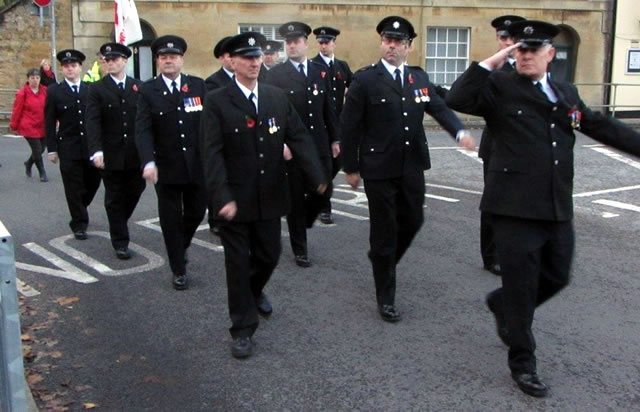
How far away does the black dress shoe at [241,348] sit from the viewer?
4930 mm

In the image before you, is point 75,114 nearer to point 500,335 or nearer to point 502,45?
point 502,45

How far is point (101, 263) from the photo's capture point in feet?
24.0

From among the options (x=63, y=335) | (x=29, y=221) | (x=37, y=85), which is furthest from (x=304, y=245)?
(x=37, y=85)

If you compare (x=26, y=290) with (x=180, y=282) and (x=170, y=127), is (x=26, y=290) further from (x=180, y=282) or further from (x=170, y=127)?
(x=170, y=127)

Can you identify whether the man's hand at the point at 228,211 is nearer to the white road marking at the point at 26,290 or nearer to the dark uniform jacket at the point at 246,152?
the dark uniform jacket at the point at 246,152

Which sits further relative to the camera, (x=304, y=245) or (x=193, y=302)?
(x=304, y=245)

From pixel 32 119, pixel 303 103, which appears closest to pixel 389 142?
pixel 303 103

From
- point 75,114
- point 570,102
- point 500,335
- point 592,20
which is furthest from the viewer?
point 592,20

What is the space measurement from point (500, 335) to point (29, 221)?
6.28 m

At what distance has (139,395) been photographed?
14.5 feet

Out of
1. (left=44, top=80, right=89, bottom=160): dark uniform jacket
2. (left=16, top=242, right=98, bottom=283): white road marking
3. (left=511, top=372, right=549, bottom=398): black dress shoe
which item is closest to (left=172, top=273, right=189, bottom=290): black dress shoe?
(left=16, top=242, right=98, bottom=283): white road marking

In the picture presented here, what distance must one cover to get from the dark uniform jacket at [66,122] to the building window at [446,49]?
16958 millimetres

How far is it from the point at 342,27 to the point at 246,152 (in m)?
18.5

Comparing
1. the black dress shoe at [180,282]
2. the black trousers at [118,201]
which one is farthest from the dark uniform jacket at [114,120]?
the black dress shoe at [180,282]
